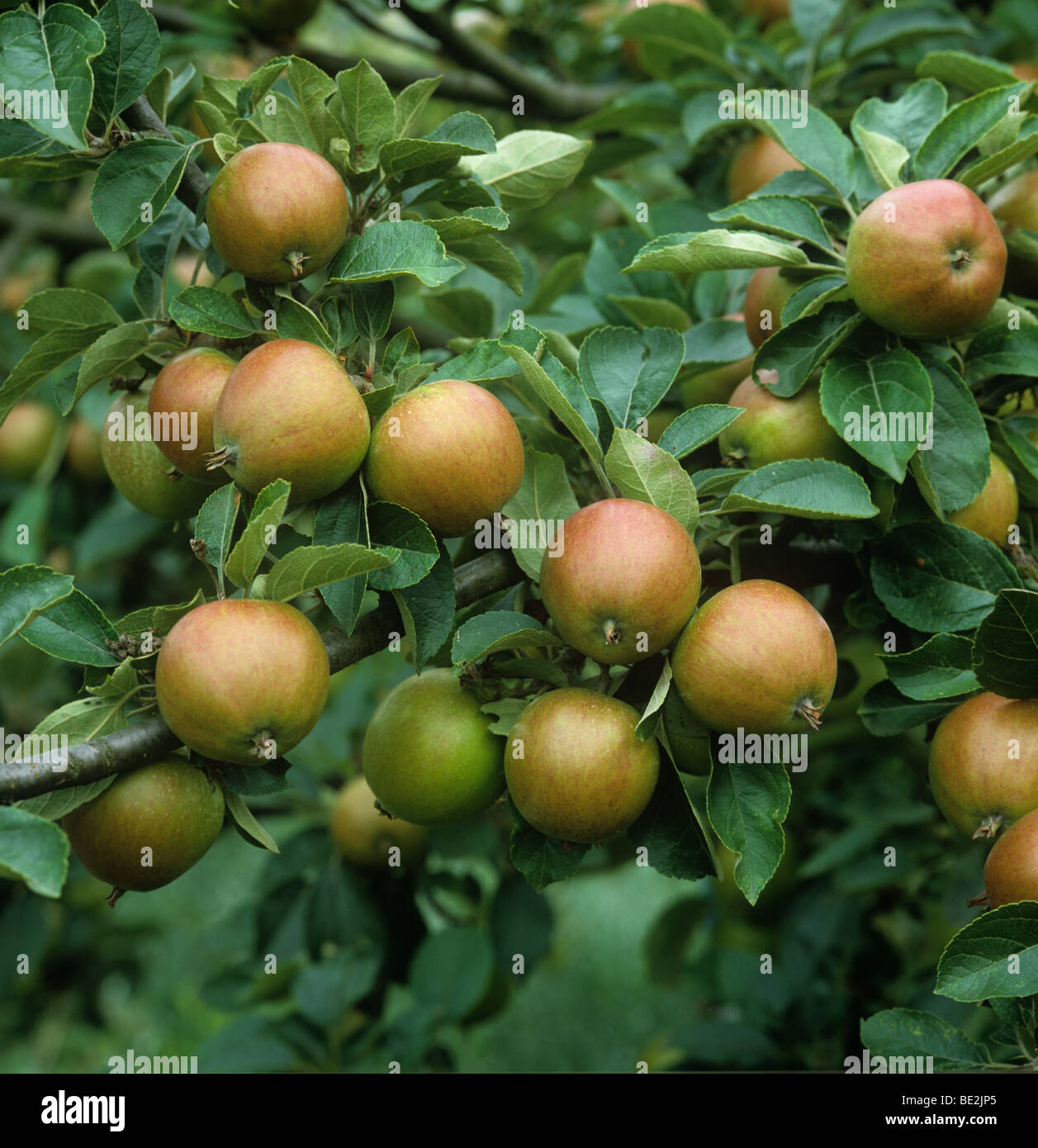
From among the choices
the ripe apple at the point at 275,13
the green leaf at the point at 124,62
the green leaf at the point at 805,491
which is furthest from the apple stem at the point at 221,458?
the ripe apple at the point at 275,13

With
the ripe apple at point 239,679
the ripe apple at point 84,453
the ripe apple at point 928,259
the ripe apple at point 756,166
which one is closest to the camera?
the ripe apple at point 239,679

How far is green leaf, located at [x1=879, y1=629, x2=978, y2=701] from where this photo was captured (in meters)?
1.31

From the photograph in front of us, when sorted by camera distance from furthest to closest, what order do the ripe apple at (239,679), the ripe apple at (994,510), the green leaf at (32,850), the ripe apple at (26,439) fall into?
the ripe apple at (26,439)
the ripe apple at (994,510)
the ripe apple at (239,679)
the green leaf at (32,850)

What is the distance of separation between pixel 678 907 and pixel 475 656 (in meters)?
2.38

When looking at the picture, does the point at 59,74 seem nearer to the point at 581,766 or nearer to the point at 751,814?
the point at 581,766

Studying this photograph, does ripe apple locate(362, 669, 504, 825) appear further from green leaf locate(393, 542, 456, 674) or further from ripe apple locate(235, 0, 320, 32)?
ripe apple locate(235, 0, 320, 32)

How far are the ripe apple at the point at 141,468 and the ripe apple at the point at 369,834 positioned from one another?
1.03 meters

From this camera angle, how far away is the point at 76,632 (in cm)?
119

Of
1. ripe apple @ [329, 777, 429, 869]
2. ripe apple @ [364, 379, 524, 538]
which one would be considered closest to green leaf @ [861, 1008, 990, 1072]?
ripe apple @ [364, 379, 524, 538]

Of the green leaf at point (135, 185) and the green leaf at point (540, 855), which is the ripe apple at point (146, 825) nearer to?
the green leaf at point (540, 855)

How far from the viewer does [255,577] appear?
1.16 meters

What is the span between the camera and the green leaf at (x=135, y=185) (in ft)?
3.98

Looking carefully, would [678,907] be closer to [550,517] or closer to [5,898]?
[5,898]

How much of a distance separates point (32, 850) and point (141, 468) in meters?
0.55
